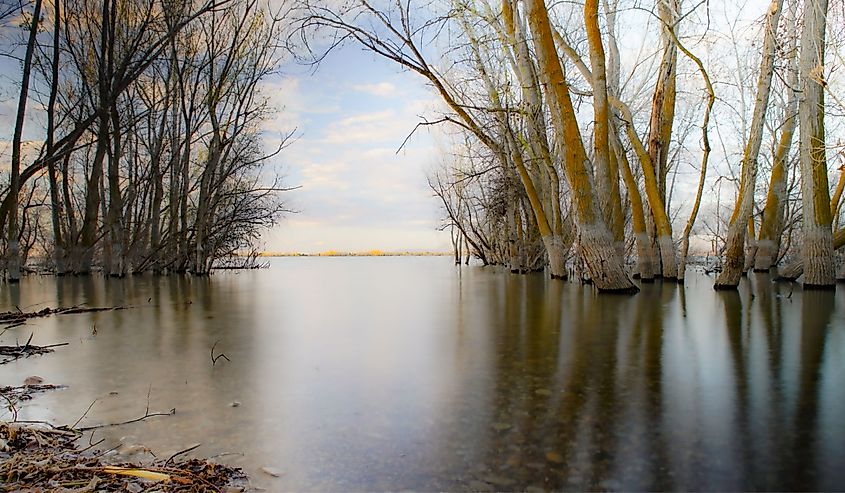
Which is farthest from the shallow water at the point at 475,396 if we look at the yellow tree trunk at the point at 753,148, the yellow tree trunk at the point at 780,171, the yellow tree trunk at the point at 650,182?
the yellow tree trunk at the point at 780,171

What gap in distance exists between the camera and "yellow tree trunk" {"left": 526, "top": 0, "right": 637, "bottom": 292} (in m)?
7.72

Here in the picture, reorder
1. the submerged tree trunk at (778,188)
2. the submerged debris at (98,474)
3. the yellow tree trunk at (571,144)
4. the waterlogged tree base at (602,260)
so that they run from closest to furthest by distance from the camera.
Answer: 1. the submerged debris at (98,474)
2. the yellow tree trunk at (571,144)
3. the waterlogged tree base at (602,260)
4. the submerged tree trunk at (778,188)

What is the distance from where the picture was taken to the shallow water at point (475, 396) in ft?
6.03

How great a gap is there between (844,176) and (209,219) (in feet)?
47.2

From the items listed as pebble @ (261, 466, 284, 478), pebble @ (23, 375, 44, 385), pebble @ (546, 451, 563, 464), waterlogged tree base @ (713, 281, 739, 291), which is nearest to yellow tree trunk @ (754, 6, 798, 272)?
waterlogged tree base @ (713, 281, 739, 291)

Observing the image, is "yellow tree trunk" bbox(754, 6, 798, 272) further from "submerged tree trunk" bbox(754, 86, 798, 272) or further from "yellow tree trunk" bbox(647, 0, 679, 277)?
"yellow tree trunk" bbox(647, 0, 679, 277)

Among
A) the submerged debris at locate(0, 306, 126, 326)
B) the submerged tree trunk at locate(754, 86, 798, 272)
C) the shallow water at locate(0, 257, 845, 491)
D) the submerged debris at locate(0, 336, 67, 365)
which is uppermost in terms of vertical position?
the submerged tree trunk at locate(754, 86, 798, 272)

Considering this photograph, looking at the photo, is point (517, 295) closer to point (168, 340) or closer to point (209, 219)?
point (168, 340)

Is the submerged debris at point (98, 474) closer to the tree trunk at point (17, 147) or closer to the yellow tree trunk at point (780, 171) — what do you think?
the tree trunk at point (17, 147)

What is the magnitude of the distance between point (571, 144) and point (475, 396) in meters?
5.83

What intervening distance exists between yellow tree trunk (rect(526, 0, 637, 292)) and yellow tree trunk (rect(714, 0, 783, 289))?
2249 millimetres

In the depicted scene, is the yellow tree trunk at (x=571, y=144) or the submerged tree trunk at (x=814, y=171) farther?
the submerged tree trunk at (x=814, y=171)

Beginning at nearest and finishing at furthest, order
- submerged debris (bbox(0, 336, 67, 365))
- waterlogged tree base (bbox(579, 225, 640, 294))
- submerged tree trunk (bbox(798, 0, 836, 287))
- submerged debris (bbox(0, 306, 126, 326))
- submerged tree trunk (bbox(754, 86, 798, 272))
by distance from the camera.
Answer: submerged debris (bbox(0, 336, 67, 365)), submerged debris (bbox(0, 306, 126, 326)), waterlogged tree base (bbox(579, 225, 640, 294)), submerged tree trunk (bbox(798, 0, 836, 287)), submerged tree trunk (bbox(754, 86, 798, 272))

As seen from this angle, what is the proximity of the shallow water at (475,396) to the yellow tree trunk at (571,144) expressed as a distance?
6.49 feet
